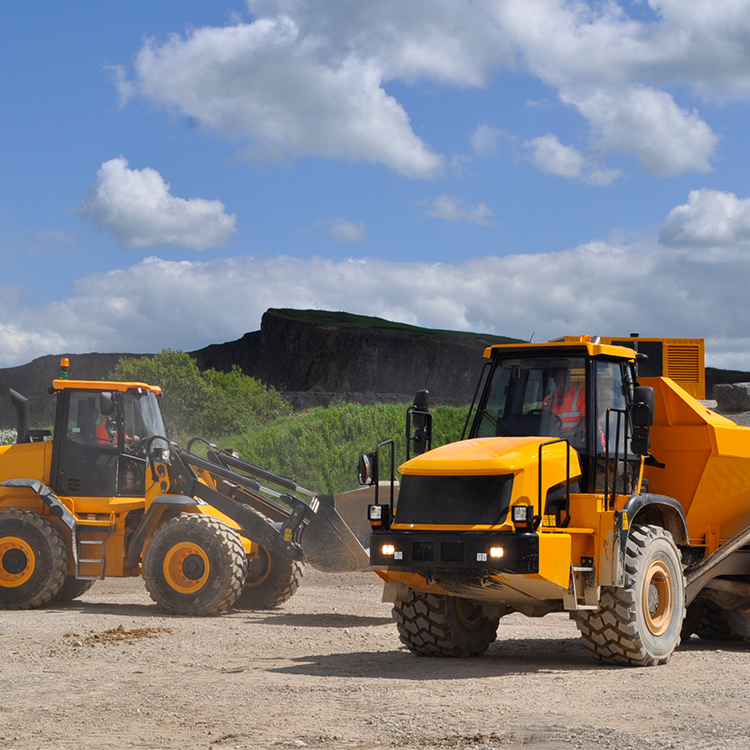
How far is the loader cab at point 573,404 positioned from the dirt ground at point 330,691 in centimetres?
190

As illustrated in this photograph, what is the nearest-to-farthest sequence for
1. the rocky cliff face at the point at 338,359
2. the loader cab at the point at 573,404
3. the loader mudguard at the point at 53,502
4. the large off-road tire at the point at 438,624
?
the loader cab at the point at 573,404 → the large off-road tire at the point at 438,624 → the loader mudguard at the point at 53,502 → the rocky cliff face at the point at 338,359

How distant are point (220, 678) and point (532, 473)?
3.20 metres

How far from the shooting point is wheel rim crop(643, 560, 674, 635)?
32.2ft

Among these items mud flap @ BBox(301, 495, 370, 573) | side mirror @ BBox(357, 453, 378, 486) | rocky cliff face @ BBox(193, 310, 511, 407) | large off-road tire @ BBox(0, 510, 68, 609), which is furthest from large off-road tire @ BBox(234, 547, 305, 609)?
rocky cliff face @ BBox(193, 310, 511, 407)

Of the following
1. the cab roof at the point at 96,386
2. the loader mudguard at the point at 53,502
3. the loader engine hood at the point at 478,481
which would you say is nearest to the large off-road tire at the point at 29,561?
the loader mudguard at the point at 53,502

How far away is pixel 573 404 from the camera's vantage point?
10.0m

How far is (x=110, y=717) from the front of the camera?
25.0 ft

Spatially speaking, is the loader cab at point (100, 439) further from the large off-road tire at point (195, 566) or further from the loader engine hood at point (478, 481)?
the loader engine hood at point (478, 481)

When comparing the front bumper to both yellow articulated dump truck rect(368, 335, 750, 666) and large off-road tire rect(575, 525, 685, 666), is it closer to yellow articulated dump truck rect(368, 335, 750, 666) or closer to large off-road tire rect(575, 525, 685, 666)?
yellow articulated dump truck rect(368, 335, 750, 666)

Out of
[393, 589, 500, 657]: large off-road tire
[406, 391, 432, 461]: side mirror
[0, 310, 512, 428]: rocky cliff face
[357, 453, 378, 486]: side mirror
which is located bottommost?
[393, 589, 500, 657]: large off-road tire

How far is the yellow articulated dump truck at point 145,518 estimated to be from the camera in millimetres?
13727

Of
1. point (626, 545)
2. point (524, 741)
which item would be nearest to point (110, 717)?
point (524, 741)

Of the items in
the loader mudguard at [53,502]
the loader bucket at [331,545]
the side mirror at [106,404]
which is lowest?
the loader bucket at [331,545]

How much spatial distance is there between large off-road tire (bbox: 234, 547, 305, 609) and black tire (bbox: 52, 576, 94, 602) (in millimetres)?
2405
